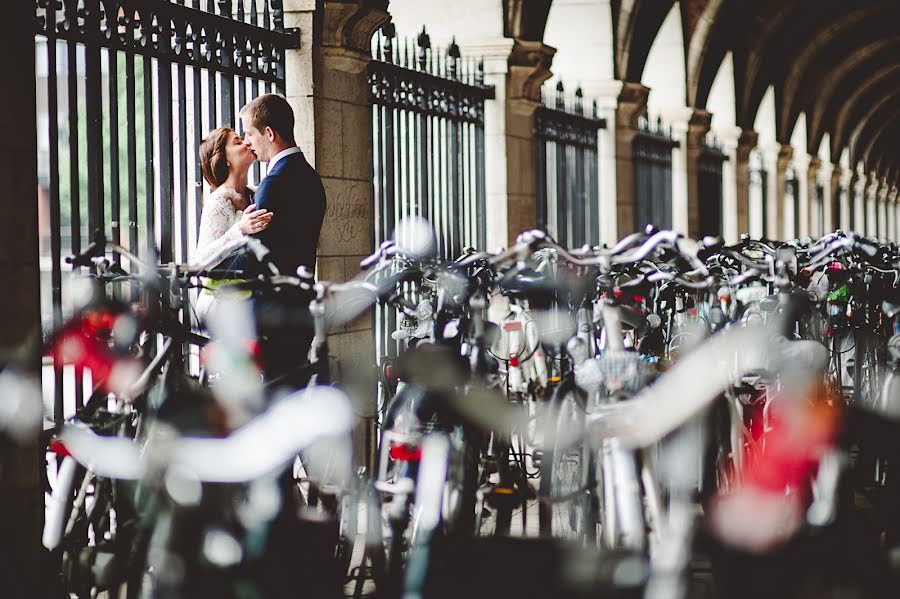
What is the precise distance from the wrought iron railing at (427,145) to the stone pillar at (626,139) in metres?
3.06

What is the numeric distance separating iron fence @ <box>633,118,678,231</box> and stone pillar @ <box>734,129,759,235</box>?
3.56 metres

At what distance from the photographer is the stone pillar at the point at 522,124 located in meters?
10.5

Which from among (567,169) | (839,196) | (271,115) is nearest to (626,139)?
(567,169)

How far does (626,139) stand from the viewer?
13820mm

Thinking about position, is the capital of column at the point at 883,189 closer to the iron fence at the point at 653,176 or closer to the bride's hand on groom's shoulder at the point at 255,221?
the iron fence at the point at 653,176

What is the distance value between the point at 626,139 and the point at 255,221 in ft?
30.0

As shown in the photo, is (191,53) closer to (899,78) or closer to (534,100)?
(534,100)

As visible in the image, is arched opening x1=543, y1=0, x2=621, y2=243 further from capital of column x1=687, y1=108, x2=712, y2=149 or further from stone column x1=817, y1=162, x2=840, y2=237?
stone column x1=817, y1=162, x2=840, y2=237

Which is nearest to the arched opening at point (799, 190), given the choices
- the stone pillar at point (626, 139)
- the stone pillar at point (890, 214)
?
the stone pillar at point (626, 139)

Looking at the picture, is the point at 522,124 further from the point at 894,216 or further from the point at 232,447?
the point at 894,216

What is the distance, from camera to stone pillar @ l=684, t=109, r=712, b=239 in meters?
16.6

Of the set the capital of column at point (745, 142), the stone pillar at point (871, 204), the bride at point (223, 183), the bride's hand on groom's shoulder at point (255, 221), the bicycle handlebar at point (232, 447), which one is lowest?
the bicycle handlebar at point (232, 447)

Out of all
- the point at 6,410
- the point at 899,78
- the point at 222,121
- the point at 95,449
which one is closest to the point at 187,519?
the point at 95,449

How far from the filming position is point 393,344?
8664 mm
